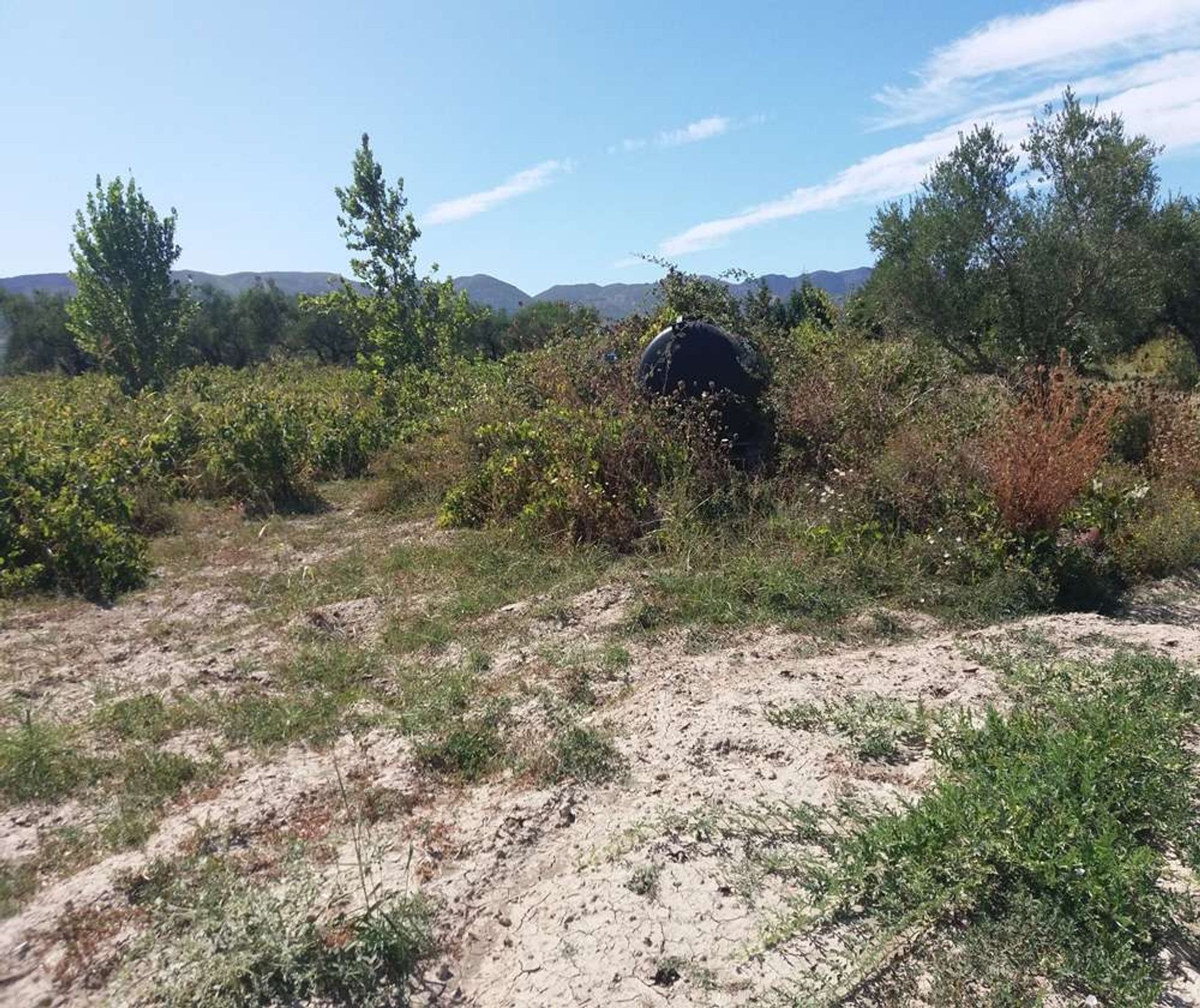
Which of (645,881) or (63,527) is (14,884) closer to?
(645,881)

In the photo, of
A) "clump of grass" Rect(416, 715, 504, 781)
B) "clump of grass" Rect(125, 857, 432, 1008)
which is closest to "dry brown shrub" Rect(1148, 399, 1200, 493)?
"clump of grass" Rect(416, 715, 504, 781)

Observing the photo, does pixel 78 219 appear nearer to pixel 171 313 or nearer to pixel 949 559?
pixel 171 313

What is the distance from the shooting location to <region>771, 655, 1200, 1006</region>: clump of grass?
2.25 metres

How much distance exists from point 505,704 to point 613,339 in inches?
240

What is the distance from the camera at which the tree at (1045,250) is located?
1065 cm

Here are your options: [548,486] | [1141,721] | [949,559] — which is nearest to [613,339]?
[548,486]

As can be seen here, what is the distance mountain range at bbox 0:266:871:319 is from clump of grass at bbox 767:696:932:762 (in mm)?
7272

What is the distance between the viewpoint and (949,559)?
215 inches

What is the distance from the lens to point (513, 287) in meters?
148

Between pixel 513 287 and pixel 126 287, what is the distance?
129442 mm

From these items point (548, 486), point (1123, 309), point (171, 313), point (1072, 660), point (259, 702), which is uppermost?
point (171, 313)

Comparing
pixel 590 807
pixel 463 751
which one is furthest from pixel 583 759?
pixel 463 751

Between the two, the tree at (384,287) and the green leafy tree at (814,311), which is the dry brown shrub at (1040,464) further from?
the tree at (384,287)

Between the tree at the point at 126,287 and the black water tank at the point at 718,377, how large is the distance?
1830cm
